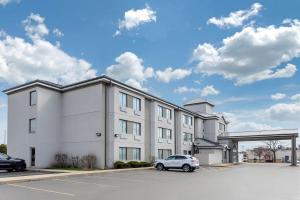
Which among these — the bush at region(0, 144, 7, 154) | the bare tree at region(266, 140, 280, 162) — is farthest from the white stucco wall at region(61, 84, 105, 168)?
the bare tree at region(266, 140, 280, 162)

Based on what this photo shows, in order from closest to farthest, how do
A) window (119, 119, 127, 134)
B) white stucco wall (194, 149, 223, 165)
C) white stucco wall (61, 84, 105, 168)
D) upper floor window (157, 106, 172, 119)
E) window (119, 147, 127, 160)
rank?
1. white stucco wall (61, 84, 105, 168)
2. window (119, 147, 127, 160)
3. window (119, 119, 127, 134)
4. upper floor window (157, 106, 172, 119)
5. white stucco wall (194, 149, 223, 165)

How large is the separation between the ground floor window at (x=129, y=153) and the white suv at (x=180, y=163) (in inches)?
119

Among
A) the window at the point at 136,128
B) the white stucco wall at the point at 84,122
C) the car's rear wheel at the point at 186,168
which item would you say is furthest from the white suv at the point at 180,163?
the white stucco wall at the point at 84,122

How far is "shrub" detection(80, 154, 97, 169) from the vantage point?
28.5 meters

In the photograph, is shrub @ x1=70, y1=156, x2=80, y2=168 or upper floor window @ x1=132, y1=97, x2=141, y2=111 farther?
upper floor window @ x1=132, y1=97, x2=141, y2=111

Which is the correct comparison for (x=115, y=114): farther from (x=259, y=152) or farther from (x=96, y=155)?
(x=259, y=152)

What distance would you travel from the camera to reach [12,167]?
2556cm

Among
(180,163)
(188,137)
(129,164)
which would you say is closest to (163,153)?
(188,137)

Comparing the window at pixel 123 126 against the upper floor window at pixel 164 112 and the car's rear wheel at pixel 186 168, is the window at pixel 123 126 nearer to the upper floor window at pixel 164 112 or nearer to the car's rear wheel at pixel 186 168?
the car's rear wheel at pixel 186 168

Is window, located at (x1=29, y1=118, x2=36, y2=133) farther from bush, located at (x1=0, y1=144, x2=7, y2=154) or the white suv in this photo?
bush, located at (x1=0, y1=144, x2=7, y2=154)

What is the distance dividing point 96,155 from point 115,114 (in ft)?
13.0

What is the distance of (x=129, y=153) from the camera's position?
105 ft

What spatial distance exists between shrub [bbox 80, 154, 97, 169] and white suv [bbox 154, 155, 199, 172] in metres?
5.74

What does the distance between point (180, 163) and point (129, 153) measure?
5.25 metres
